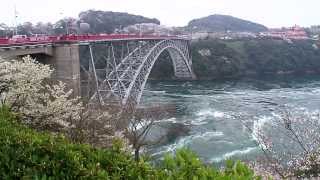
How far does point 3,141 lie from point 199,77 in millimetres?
72055

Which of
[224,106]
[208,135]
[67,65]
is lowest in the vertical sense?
[224,106]

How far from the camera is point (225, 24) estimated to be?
574ft

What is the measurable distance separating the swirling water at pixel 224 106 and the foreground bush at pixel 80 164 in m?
22.2

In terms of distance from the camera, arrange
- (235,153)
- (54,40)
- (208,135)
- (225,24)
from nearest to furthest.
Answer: (54,40) → (235,153) → (208,135) → (225,24)

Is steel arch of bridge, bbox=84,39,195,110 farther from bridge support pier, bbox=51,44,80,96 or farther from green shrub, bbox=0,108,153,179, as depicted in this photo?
green shrub, bbox=0,108,153,179

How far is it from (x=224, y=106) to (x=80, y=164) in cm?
4073

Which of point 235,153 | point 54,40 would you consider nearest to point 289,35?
point 235,153

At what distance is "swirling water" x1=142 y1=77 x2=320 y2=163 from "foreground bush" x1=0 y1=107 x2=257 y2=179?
2221 cm

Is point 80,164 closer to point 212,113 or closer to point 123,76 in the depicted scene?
point 123,76

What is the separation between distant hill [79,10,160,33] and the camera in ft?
307

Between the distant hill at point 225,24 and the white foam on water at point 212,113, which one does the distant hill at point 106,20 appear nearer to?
the white foam on water at point 212,113

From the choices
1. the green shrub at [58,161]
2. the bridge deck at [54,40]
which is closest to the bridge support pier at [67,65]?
the bridge deck at [54,40]

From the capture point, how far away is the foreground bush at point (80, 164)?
209 inches

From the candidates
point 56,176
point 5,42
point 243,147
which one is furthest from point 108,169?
point 243,147
